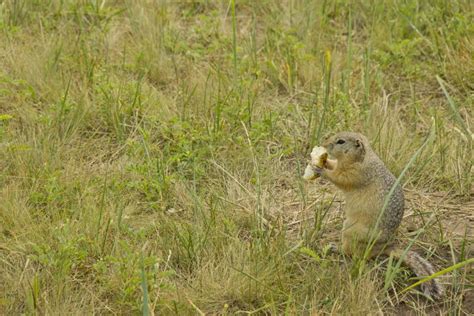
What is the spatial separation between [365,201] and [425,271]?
45 cm

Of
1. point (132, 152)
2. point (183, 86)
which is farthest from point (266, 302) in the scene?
point (183, 86)

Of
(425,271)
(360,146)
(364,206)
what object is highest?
(360,146)

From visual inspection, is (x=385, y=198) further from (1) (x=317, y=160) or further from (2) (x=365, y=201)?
(1) (x=317, y=160)

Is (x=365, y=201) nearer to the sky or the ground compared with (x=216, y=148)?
nearer to the sky

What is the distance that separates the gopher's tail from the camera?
13.0 feet

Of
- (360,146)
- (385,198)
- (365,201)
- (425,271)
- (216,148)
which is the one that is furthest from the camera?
(216,148)

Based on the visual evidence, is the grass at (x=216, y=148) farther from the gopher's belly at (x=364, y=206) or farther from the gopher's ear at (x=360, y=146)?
the gopher's ear at (x=360, y=146)

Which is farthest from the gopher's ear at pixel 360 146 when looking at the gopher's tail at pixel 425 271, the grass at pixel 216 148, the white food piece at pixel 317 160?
the gopher's tail at pixel 425 271

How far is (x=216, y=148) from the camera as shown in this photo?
5.06m

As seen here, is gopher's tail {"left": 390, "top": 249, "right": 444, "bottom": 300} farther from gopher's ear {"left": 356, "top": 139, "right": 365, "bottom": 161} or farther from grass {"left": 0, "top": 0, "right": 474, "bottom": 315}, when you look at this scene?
gopher's ear {"left": 356, "top": 139, "right": 365, "bottom": 161}

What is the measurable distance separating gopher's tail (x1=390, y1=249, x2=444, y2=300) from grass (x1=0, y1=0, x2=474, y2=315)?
5cm

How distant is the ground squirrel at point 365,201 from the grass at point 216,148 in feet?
0.33

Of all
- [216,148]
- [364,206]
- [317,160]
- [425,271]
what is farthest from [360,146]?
[216,148]

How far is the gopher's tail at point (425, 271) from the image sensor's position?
3957 millimetres
